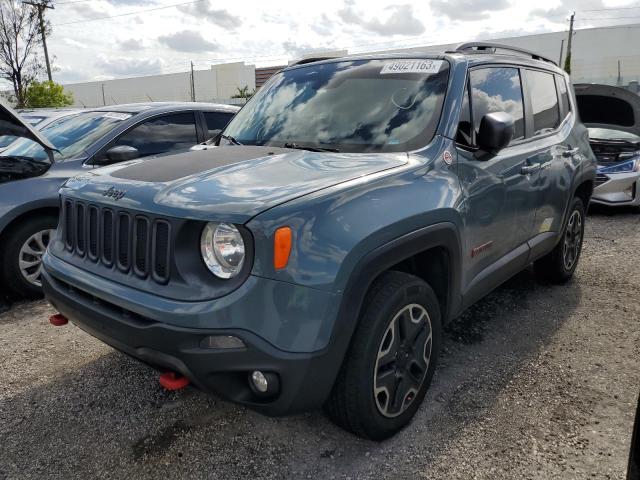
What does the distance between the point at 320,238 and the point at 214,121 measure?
4000mm

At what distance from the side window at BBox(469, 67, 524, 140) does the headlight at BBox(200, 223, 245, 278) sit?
1.68 metres

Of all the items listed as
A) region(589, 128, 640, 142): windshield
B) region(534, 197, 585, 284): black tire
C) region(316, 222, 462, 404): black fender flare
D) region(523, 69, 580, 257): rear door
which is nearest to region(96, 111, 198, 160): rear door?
region(523, 69, 580, 257): rear door

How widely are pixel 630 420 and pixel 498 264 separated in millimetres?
1081

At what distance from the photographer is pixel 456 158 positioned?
2803 mm

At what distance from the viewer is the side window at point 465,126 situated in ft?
9.52

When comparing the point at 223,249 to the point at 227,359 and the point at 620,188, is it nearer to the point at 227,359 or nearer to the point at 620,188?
the point at 227,359

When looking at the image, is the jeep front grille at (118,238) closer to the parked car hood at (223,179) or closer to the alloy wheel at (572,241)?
the parked car hood at (223,179)

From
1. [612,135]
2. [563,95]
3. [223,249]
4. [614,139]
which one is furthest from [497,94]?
[612,135]

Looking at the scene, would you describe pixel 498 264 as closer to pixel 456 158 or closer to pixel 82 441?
pixel 456 158

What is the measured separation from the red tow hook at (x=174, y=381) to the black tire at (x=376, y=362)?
0.65 metres

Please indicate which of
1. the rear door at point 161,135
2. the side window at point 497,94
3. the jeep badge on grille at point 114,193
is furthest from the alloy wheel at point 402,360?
the rear door at point 161,135

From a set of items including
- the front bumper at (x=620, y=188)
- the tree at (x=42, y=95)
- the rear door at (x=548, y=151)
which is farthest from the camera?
the tree at (x=42, y=95)

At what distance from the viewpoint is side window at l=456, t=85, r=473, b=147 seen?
2902 mm

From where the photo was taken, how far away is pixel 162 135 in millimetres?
5234
